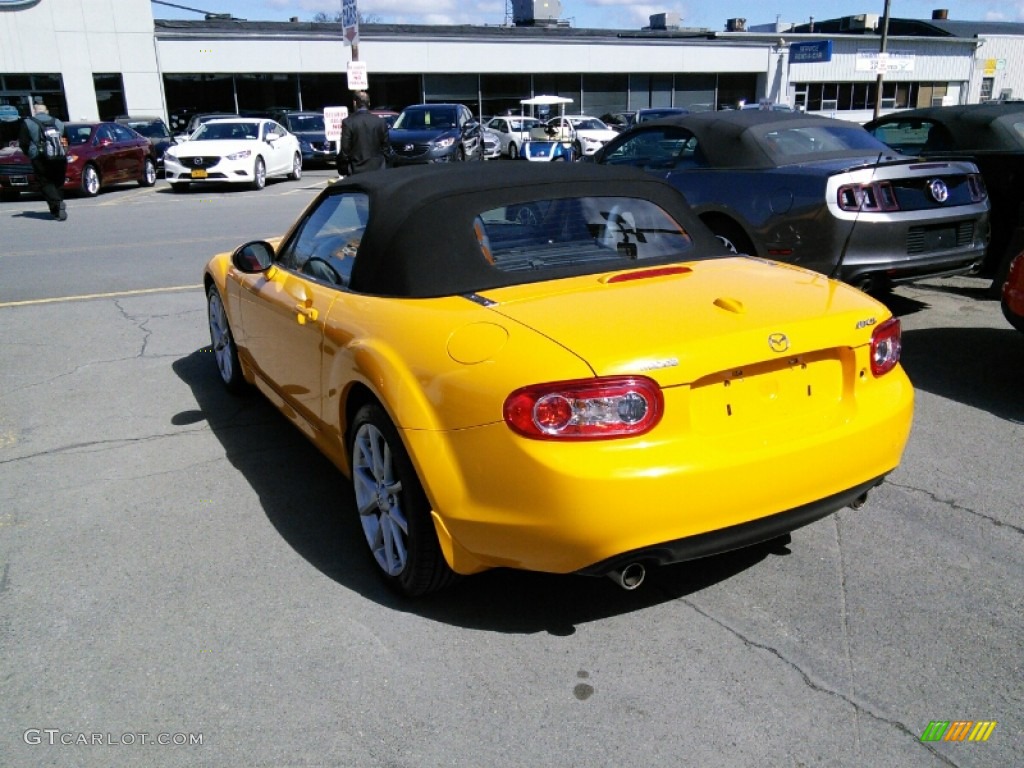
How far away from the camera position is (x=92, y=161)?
770 inches

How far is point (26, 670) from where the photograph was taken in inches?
119

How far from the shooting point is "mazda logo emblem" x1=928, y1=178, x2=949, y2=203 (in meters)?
6.46

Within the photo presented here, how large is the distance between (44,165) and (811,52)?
3956cm

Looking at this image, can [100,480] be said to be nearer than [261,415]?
Yes

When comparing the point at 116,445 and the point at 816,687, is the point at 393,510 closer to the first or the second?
the point at 816,687

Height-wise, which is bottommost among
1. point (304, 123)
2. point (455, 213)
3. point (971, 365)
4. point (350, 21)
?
point (304, 123)

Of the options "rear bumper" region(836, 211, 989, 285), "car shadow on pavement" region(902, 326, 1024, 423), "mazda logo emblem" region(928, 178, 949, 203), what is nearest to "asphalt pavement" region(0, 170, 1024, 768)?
"car shadow on pavement" region(902, 326, 1024, 423)

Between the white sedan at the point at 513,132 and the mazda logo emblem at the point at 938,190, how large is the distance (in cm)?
2268

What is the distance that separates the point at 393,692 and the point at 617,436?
106cm

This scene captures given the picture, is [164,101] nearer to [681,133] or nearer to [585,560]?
[681,133]

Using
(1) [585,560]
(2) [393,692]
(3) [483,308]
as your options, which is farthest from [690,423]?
(2) [393,692]

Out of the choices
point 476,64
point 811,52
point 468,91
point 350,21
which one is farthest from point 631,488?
point 811,52

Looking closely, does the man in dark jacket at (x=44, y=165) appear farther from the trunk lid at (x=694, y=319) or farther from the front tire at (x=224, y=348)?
the trunk lid at (x=694, y=319)

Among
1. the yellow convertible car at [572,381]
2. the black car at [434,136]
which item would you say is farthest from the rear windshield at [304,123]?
the yellow convertible car at [572,381]
